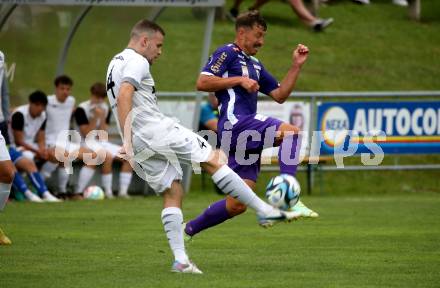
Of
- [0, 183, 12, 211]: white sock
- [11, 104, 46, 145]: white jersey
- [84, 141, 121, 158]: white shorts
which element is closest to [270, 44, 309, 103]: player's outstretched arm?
[0, 183, 12, 211]: white sock

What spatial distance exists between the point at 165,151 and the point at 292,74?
2.08 metres

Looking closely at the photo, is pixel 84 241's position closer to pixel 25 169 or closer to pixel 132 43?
pixel 132 43

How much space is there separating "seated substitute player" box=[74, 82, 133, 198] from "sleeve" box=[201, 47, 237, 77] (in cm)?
885

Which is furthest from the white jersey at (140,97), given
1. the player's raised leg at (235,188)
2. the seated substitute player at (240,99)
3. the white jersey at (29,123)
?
the white jersey at (29,123)

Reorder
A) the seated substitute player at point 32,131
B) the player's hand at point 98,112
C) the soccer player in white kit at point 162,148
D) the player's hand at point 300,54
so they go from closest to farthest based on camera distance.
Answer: the soccer player in white kit at point 162,148, the player's hand at point 300,54, the seated substitute player at point 32,131, the player's hand at point 98,112

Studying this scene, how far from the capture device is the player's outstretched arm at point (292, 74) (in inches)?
395

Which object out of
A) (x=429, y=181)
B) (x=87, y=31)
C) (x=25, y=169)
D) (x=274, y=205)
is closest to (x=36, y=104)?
(x=25, y=169)

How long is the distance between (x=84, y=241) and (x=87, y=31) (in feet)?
30.8

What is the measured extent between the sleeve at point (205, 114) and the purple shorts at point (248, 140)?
9814 mm

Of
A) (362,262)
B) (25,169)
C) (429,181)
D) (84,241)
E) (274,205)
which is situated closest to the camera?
(274,205)

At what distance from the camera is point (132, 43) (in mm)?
8945

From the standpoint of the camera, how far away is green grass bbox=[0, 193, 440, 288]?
8.41 m

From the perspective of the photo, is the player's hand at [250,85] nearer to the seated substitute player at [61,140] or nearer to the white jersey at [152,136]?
the white jersey at [152,136]

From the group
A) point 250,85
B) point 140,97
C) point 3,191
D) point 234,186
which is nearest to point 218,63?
point 250,85
